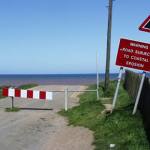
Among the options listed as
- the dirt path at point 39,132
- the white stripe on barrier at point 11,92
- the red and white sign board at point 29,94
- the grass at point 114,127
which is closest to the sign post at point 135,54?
the grass at point 114,127

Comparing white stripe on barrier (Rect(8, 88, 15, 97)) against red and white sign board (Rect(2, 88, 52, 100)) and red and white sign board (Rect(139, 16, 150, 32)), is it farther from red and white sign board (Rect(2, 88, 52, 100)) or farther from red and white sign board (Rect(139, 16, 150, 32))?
Result: red and white sign board (Rect(139, 16, 150, 32))

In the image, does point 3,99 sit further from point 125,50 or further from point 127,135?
point 127,135

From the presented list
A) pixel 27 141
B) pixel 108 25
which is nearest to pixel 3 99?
pixel 108 25

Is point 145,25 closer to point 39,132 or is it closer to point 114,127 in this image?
point 114,127

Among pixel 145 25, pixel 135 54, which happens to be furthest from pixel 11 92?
pixel 145 25

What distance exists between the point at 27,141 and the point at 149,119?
319 centimetres

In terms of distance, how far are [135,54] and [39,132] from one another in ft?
A: 12.6

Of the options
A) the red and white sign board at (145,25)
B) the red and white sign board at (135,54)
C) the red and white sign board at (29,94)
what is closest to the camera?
the red and white sign board at (145,25)

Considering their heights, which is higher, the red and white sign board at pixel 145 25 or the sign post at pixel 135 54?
the red and white sign board at pixel 145 25

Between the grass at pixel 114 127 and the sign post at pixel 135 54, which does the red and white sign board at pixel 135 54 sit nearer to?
the sign post at pixel 135 54

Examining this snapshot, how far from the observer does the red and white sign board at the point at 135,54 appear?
16250 mm

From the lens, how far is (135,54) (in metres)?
16.4

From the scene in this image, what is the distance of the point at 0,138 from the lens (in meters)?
14.0

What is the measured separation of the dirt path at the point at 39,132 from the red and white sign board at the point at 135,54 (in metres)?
2.62
